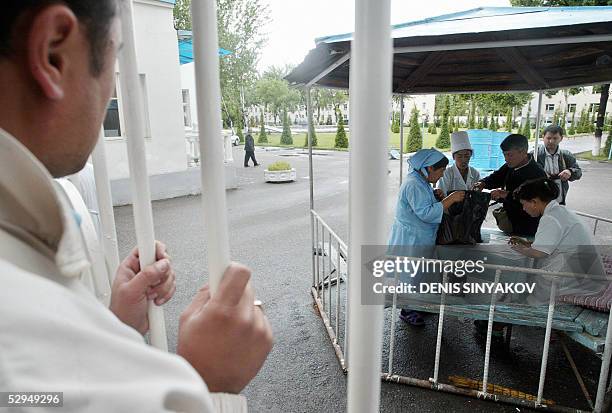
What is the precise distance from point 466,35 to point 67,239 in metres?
2.39

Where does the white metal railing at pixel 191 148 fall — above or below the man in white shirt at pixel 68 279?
below

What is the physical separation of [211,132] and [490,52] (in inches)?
163

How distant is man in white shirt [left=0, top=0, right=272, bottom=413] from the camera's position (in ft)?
1.30

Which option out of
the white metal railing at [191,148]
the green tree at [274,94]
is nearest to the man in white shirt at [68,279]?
the white metal railing at [191,148]

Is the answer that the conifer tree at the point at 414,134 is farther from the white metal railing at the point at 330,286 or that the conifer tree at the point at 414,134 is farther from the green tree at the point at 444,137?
the white metal railing at the point at 330,286

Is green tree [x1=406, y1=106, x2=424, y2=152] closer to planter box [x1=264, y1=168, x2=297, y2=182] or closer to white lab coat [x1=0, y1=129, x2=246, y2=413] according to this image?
planter box [x1=264, y1=168, x2=297, y2=182]

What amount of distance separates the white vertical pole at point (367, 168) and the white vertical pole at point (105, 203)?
3.25 ft

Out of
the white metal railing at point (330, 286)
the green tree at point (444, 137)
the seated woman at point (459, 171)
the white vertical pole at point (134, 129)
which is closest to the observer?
the white vertical pole at point (134, 129)

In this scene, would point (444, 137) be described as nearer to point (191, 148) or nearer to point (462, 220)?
point (191, 148)

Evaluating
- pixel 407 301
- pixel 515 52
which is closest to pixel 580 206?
pixel 515 52

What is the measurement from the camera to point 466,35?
2.33 m

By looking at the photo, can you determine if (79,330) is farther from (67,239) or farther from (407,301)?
(407,301)

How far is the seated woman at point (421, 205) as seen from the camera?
11.3 ft

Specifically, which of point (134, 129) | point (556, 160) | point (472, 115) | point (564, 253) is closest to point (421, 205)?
point (564, 253)
